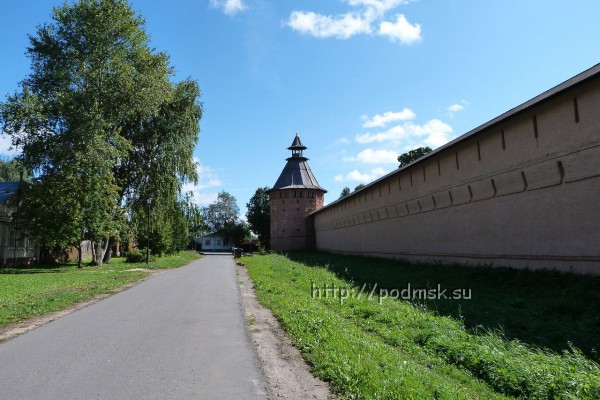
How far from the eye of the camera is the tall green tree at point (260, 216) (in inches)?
2822

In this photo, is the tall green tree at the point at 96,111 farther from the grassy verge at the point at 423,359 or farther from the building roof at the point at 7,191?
the grassy verge at the point at 423,359

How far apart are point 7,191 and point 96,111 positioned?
12.1m

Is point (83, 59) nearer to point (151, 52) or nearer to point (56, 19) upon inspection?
point (56, 19)

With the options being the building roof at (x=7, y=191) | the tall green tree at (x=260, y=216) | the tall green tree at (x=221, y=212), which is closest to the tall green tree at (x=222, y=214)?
the tall green tree at (x=221, y=212)

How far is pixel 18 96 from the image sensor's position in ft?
83.0

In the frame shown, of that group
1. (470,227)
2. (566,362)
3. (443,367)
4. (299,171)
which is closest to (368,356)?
(443,367)

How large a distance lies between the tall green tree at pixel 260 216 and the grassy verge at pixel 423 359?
63425mm

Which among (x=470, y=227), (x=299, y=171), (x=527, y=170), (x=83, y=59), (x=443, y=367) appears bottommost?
(x=443, y=367)

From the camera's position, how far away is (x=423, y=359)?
5.35m

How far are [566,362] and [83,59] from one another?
96.5ft

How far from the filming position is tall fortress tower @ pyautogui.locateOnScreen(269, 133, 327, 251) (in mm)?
44594

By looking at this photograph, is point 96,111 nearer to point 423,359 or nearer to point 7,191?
point 7,191

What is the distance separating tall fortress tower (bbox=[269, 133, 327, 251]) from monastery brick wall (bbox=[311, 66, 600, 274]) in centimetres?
2596

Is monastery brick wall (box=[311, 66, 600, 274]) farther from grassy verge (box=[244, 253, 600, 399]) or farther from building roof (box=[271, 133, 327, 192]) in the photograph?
building roof (box=[271, 133, 327, 192])
